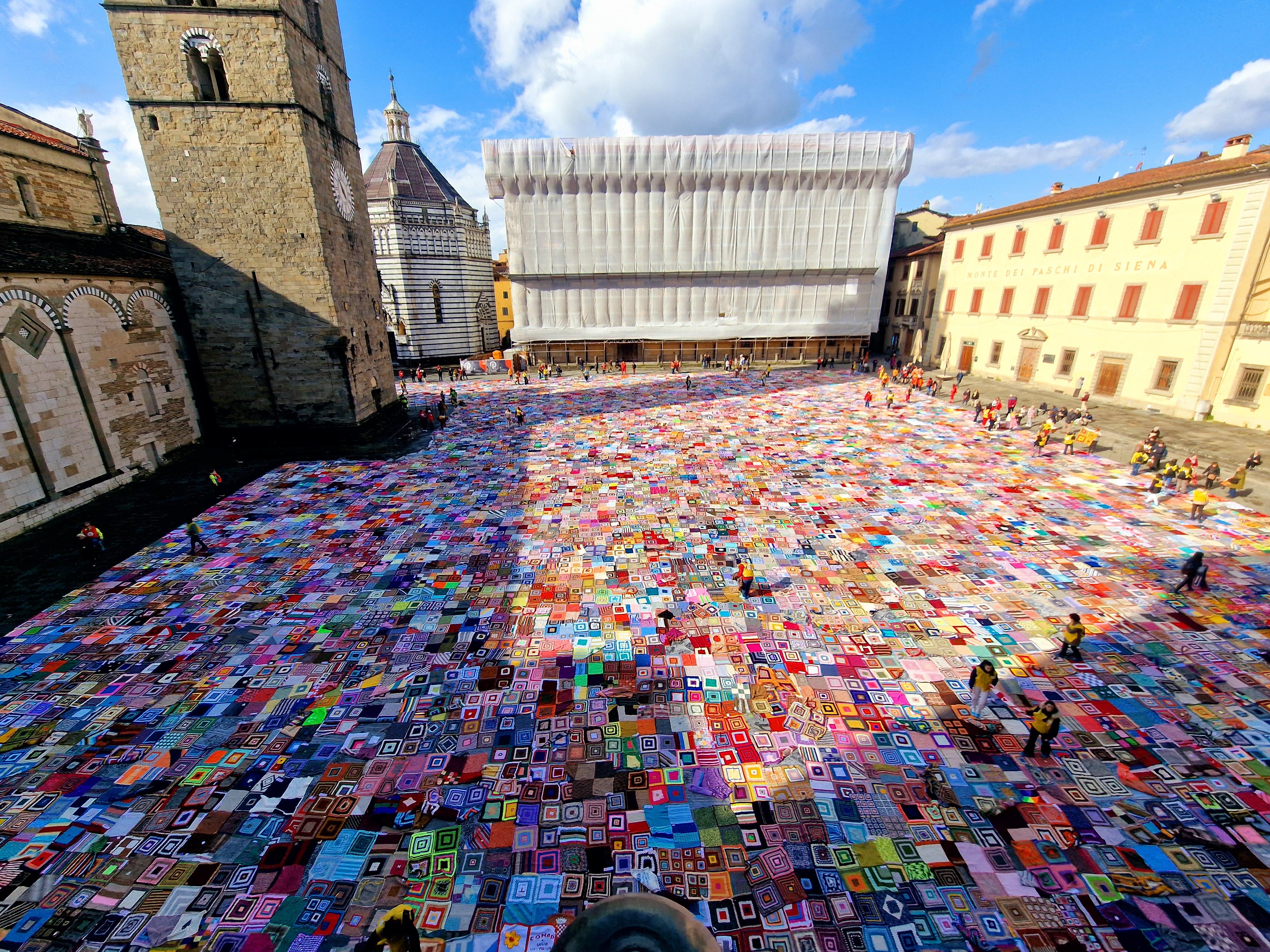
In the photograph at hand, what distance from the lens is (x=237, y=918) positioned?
5.89m

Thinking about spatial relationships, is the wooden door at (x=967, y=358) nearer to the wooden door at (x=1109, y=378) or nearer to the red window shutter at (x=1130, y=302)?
the wooden door at (x=1109, y=378)

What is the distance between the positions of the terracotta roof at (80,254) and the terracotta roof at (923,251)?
1824 inches

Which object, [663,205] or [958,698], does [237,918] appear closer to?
[958,698]

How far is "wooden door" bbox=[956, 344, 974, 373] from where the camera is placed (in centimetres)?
3550

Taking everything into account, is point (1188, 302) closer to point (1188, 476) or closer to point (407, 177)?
point (1188, 476)

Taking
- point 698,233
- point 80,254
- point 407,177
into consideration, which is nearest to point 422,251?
point 407,177

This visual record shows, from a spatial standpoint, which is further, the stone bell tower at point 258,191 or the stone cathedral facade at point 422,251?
the stone cathedral facade at point 422,251

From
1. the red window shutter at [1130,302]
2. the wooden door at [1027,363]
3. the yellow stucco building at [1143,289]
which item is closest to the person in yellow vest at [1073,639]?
the yellow stucco building at [1143,289]

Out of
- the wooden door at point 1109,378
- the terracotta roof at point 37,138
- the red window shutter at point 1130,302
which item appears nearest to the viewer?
the terracotta roof at point 37,138

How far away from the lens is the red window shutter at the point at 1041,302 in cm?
2948

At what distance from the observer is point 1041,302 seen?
2986 cm

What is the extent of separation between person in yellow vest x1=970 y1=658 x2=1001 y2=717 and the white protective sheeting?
126ft

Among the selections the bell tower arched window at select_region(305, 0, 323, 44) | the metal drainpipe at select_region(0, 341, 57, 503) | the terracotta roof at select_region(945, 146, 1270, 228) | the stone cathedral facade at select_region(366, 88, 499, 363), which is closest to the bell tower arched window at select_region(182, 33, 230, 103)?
the bell tower arched window at select_region(305, 0, 323, 44)

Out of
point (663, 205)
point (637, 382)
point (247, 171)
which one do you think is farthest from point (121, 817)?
point (663, 205)
